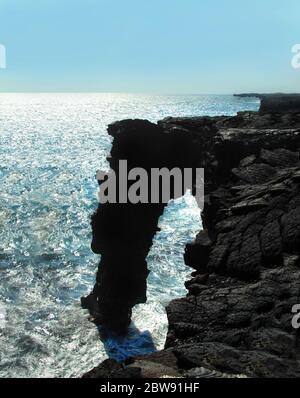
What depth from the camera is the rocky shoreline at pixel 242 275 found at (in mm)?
11141

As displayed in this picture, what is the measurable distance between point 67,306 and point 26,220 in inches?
1096

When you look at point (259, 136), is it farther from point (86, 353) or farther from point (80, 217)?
point (80, 217)

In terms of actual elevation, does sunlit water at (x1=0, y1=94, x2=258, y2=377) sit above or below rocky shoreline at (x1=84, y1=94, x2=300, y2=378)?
below

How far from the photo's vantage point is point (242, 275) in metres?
14.9

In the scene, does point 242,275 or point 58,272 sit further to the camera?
point 58,272

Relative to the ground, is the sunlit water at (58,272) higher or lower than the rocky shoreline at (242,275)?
lower

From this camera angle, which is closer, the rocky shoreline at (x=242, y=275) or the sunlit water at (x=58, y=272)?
the rocky shoreline at (x=242, y=275)

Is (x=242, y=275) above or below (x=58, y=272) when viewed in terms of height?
above

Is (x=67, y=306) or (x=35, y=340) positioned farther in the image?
(x=67, y=306)

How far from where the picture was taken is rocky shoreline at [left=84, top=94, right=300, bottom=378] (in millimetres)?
11141

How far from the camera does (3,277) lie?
165ft

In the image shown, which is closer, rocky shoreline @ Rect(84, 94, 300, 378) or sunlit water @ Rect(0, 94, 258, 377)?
rocky shoreline @ Rect(84, 94, 300, 378)

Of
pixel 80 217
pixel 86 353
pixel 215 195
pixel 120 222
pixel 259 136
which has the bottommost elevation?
pixel 86 353
